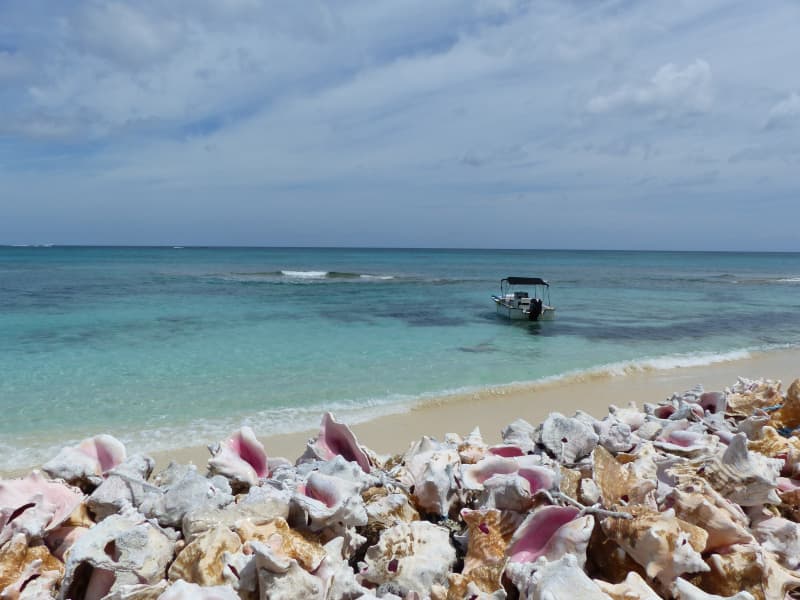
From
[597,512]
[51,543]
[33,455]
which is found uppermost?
[597,512]

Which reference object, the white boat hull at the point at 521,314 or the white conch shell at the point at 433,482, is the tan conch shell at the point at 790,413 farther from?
the white boat hull at the point at 521,314

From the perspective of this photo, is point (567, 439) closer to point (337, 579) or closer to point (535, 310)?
point (337, 579)

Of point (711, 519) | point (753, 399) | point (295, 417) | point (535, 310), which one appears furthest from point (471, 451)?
point (535, 310)

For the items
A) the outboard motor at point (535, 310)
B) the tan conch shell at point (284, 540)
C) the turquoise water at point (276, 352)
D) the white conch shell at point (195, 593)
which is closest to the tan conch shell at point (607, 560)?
the tan conch shell at point (284, 540)

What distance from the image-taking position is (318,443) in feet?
11.7

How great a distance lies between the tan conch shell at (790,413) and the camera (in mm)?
4113

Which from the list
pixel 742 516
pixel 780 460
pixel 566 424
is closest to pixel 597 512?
pixel 742 516

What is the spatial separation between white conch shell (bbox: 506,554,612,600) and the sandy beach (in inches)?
158

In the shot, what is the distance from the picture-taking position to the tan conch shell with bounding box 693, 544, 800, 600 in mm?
2064

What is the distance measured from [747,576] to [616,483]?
22.5 inches

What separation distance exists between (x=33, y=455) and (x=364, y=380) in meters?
4.56

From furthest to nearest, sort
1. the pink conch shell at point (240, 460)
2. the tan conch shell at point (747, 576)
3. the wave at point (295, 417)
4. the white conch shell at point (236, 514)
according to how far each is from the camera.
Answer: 1. the wave at point (295, 417)
2. the pink conch shell at point (240, 460)
3. the white conch shell at point (236, 514)
4. the tan conch shell at point (747, 576)

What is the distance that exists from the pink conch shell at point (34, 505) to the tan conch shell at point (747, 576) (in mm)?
2598

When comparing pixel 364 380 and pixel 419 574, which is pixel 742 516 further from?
pixel 364 380
